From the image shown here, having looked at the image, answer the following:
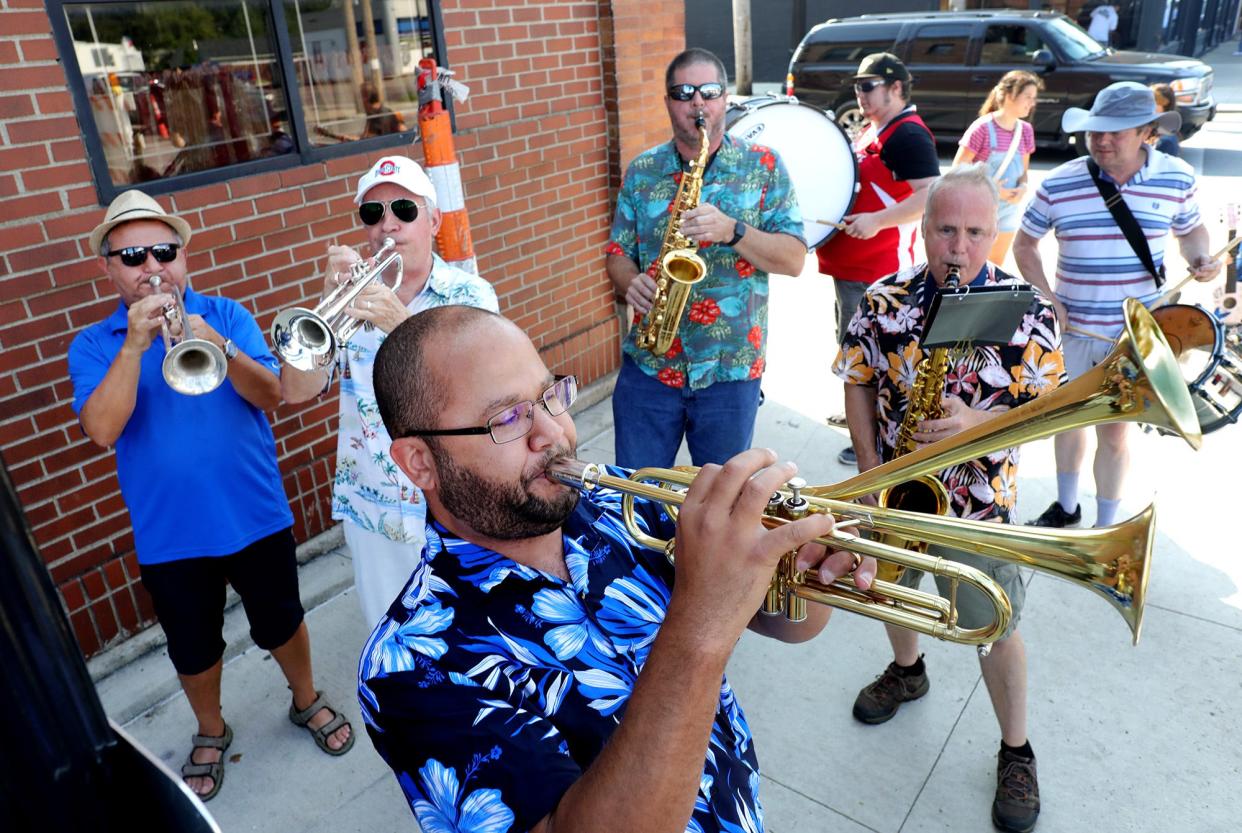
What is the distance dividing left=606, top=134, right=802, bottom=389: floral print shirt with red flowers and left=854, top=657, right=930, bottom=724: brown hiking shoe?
1.40 m

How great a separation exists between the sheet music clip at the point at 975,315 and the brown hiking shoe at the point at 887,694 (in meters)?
1.53

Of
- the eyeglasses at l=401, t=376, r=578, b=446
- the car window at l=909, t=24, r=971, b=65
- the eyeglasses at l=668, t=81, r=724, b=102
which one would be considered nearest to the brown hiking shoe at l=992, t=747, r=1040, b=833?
the eyeglasses at l=401, t=376, r=578, b=446

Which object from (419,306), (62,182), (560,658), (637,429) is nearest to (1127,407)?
(560,658)

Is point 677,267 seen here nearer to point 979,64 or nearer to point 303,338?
point 303,338

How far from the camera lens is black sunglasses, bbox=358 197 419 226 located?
118 inches

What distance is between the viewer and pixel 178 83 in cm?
380

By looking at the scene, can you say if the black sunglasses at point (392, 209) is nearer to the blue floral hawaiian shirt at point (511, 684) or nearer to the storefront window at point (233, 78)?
the storefront window at point (233, 78)

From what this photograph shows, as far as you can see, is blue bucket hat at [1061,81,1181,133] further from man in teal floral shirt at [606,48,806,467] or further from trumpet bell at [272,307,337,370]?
trumpet bell at [272,307,337,370]

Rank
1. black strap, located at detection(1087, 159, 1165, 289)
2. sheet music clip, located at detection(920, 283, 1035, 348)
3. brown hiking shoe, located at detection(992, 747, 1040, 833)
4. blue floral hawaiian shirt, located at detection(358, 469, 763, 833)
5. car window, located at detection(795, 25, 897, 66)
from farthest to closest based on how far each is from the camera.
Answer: car window, located at detection(795, 25, 897, 66), black strap, located at detection(1087, 159, 1165, 289), brown hiking shoe, located at detection(992, 747, 1040, 833), sheet music clip, located at detection(920, 283, 1035, 348), blue floral hawaiian shirt, located at detection(358, 469, 763, 833)

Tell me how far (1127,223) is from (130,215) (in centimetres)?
417

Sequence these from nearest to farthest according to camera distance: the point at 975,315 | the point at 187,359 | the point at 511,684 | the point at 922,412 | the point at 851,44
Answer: the point at 511,684
the point at 975,315
the point at 187,359
the point at 922,412
the point at 851,44

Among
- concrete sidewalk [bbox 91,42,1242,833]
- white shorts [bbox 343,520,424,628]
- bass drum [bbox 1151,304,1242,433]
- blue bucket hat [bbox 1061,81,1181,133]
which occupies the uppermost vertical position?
blue bucket hat [bbox 1061,81,1181,133]

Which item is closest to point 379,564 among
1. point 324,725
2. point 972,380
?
point 324,725

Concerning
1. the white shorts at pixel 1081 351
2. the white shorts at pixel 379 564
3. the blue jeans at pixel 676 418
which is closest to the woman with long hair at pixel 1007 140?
the white shorts at pixel 1081 351
